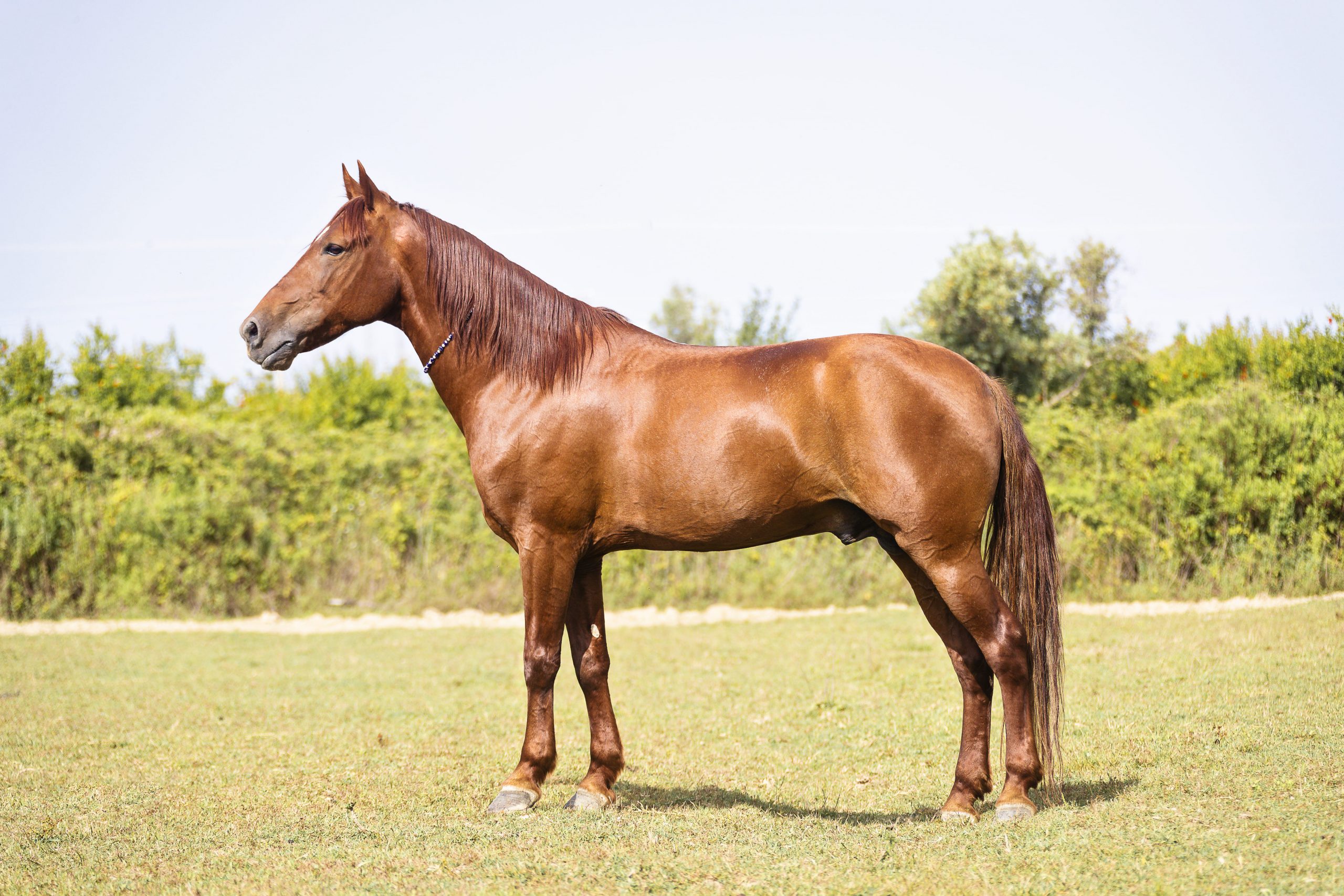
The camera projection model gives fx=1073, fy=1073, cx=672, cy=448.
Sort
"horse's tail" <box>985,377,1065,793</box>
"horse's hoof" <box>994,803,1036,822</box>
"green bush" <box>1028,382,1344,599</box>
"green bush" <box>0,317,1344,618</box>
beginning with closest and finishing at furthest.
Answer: "horse's hoof" <box>994,803,1036,822</box>, "horse's tail" <box>985,377,1065,793</box>, "green bush" <box>1028,382,1344,599</box>, "green bush" <box>0,317,1344,618</box>

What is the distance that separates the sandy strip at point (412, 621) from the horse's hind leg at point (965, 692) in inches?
300

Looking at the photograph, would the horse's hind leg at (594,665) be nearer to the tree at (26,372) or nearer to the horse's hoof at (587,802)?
the horse's hoof at (587,802)

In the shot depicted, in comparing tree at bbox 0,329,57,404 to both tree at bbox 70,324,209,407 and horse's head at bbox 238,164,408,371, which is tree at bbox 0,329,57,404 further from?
horse's head at bbox 238,164,408,371

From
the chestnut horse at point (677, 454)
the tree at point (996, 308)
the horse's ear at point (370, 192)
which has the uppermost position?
the tree at point (996, 308)

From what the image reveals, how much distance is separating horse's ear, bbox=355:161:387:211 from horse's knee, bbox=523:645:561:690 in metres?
2.28

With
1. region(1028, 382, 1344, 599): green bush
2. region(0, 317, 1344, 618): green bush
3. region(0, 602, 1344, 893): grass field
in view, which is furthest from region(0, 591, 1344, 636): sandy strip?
region(0, 602, 1344, 893): grass field

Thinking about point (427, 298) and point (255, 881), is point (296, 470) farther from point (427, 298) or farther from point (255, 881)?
point (255, 881)

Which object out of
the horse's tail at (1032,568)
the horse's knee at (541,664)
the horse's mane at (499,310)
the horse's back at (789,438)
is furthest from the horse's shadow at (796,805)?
the horse's mane at (499,310)

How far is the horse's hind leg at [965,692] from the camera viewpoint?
185 inches

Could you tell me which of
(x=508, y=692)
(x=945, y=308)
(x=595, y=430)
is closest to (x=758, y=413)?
(x=595, y=430)

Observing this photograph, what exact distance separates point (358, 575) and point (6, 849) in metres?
9.93

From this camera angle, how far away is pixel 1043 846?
3934mm

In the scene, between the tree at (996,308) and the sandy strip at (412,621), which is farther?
the tree at (996,308)

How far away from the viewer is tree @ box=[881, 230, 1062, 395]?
19.4 metres
